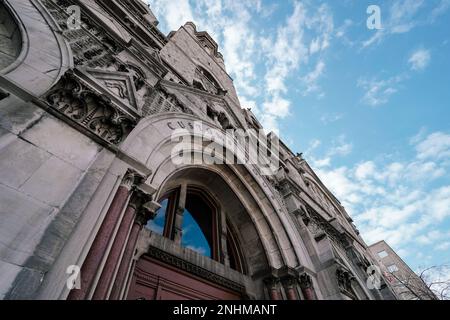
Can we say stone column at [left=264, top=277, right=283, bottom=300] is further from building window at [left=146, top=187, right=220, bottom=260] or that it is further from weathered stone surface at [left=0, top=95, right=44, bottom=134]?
weathered stone surface at [left=0, top=95, right=44, bottom=134]

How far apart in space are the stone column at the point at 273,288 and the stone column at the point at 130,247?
323 cm

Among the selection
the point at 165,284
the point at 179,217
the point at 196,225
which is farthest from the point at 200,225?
the point at 165,284

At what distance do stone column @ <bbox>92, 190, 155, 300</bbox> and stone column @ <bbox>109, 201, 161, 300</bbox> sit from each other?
98mm

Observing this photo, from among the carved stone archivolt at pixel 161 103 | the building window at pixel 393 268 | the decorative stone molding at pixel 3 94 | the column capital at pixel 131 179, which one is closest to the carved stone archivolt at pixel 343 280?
the column capital at pixel 131 179

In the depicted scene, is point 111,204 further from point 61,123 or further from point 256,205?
point 256,205

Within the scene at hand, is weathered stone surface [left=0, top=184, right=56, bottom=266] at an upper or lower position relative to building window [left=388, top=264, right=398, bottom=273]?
lower

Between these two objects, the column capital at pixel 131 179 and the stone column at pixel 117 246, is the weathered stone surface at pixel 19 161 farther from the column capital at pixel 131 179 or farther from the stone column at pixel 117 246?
the stone column at pixel 117 246

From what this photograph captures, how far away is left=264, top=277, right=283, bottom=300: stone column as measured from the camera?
4996mm

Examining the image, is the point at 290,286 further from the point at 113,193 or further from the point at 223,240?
the point at 113,193

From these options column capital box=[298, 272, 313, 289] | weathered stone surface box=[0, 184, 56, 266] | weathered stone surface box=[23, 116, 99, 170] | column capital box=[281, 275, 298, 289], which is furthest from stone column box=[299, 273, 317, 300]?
weathered stone surface box=[0, 184, 56, 266]

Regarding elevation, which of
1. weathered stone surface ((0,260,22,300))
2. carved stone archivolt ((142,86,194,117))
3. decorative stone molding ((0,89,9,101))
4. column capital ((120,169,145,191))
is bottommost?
weathered stone surface ((0,260,22,300))

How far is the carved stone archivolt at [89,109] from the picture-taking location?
2.94m
